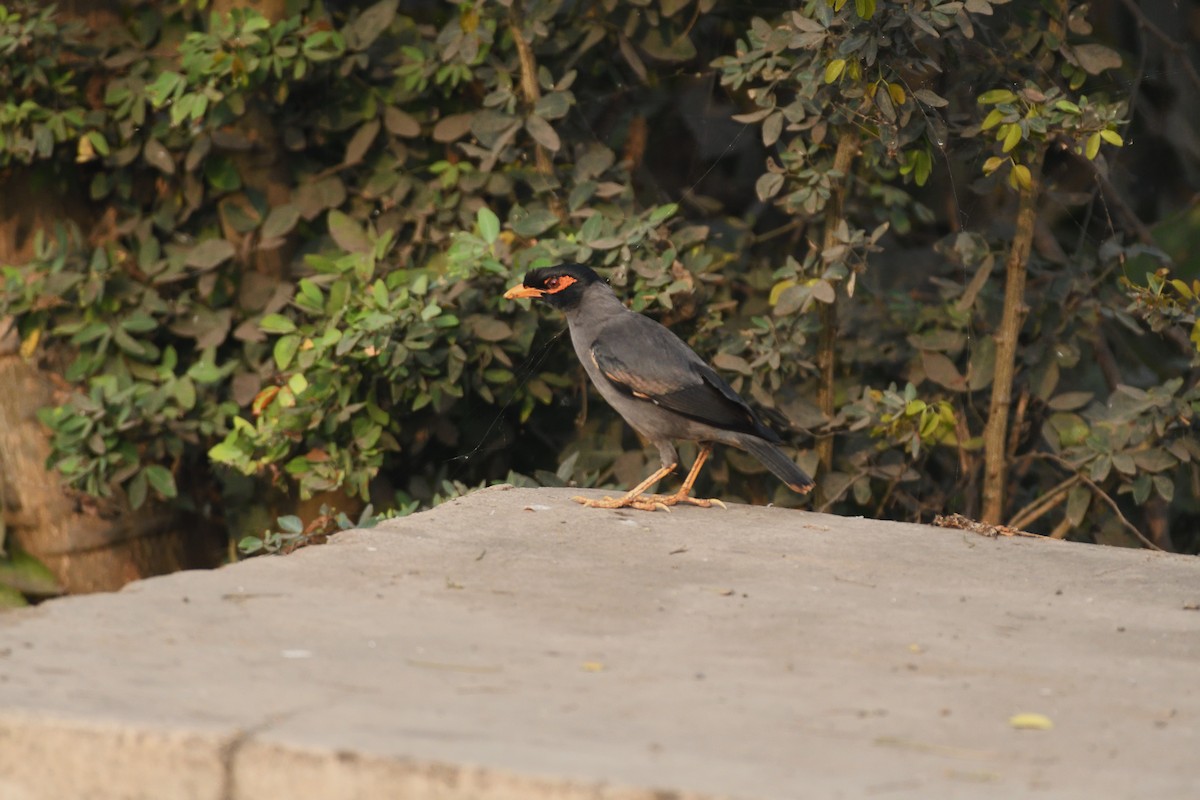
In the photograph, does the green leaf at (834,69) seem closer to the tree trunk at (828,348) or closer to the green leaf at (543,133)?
the tree trunk at (828,348)

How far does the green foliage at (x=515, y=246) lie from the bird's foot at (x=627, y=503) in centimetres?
82

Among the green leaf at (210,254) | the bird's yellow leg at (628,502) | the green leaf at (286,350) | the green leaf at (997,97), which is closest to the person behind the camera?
the bird's yellow leg at (628,502)

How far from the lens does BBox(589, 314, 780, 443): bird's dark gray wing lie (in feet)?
17.0

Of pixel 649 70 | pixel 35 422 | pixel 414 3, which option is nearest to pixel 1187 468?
pixel 649 70

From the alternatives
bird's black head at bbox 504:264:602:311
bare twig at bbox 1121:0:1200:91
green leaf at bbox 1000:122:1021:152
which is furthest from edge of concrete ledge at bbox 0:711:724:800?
bare twig at bbox 1121:0:1200:91

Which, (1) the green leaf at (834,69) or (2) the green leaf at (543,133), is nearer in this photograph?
(1) the green leaf at (834,69)

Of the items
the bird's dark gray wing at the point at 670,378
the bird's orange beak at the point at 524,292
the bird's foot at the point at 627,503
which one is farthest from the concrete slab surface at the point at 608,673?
the bird's orange beak at the point at 524,292

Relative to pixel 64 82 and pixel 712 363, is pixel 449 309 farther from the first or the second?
pixel 64 82

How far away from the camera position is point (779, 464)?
5215mm

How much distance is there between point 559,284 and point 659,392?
648mm

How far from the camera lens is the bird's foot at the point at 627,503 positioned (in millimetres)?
4934

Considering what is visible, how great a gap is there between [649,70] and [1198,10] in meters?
3.11

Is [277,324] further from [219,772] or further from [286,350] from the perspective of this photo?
[219,772]

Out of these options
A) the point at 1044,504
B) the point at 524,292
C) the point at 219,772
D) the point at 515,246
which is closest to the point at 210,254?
→ the point at 515,246
